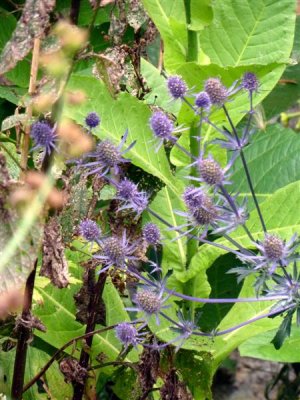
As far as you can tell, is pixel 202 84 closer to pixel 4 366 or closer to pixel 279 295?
pixel 279 295

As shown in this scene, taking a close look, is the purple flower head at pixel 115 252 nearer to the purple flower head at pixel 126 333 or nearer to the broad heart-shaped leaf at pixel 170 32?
the purple flower head at pixel 126 333

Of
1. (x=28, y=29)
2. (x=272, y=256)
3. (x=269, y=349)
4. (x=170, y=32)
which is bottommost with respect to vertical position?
(x=269, y=349)

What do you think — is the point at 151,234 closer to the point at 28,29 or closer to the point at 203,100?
the point at 203,100

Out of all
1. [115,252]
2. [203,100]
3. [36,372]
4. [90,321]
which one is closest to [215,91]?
[203,100]

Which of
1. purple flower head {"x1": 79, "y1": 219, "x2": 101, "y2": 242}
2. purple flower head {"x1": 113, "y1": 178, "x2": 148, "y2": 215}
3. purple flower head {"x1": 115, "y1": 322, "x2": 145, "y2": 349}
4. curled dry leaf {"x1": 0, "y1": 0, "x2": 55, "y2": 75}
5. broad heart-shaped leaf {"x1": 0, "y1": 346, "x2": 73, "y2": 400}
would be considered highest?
curled dry leaf {"x1": 0, "y1": 0, "x2": 55, "y2": 75}

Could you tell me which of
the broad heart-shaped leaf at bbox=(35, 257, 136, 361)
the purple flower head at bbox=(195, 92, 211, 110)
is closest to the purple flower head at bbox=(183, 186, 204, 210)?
the purple flower head at bbox=(195, 92, 211, 110)

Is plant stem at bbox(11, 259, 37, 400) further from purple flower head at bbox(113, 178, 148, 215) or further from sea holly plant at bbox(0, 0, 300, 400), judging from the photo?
purple flower head at bbox(113, 178, 148, 215)

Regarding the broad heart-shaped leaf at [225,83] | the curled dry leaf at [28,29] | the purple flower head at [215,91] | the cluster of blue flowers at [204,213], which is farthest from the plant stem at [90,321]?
the curled dry leaf at [28,29]
